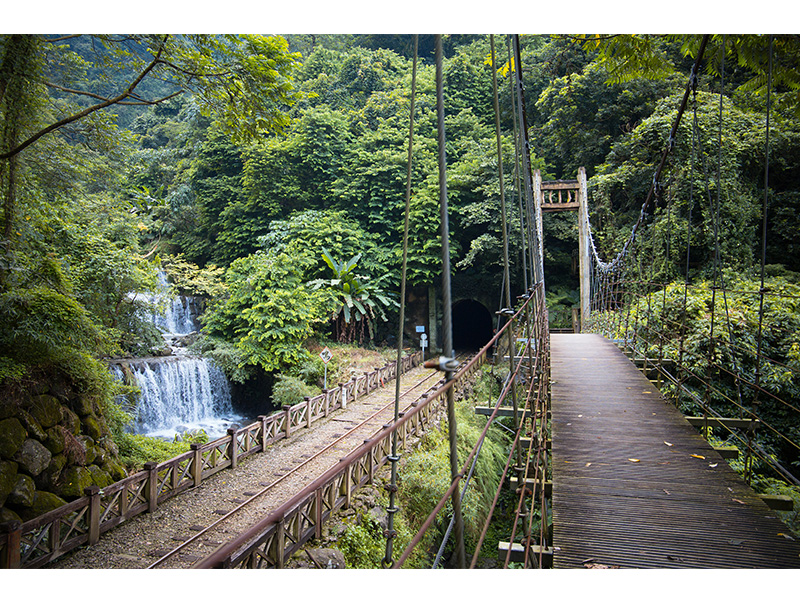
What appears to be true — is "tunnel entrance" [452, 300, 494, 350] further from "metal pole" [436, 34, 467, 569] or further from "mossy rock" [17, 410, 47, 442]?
"metal pole" [436, 34, 467, 569]

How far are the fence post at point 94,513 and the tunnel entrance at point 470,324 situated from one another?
12557 millimetres

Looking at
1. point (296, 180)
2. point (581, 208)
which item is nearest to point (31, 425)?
point (581, 208)

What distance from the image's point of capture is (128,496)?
4.65 m

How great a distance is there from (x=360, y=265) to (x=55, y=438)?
8.76 meters

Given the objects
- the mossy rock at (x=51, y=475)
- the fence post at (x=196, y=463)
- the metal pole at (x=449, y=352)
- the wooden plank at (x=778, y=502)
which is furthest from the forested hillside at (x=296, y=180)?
the metal pole at (x=449, y=352)

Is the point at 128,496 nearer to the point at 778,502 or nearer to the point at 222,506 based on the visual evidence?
the point at 222,506

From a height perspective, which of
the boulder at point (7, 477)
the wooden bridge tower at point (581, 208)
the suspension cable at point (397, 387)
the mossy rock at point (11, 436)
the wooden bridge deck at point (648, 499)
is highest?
the wooden bridge tower at point (581, 208)

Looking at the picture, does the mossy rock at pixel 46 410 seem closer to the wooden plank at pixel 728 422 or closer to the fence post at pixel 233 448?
the fence post at pixel 233 448

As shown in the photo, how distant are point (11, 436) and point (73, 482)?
0.78m

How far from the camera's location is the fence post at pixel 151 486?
484 centimetres

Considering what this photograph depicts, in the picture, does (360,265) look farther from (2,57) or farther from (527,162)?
(2,57)

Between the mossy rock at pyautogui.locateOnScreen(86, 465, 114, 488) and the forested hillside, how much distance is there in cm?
19

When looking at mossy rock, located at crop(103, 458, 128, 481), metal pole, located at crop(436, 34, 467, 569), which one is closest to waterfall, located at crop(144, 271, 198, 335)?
mossy rock, located at crop(103, 458, 128, 481)

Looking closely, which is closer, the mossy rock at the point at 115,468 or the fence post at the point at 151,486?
the fence post at the point at 151,486
